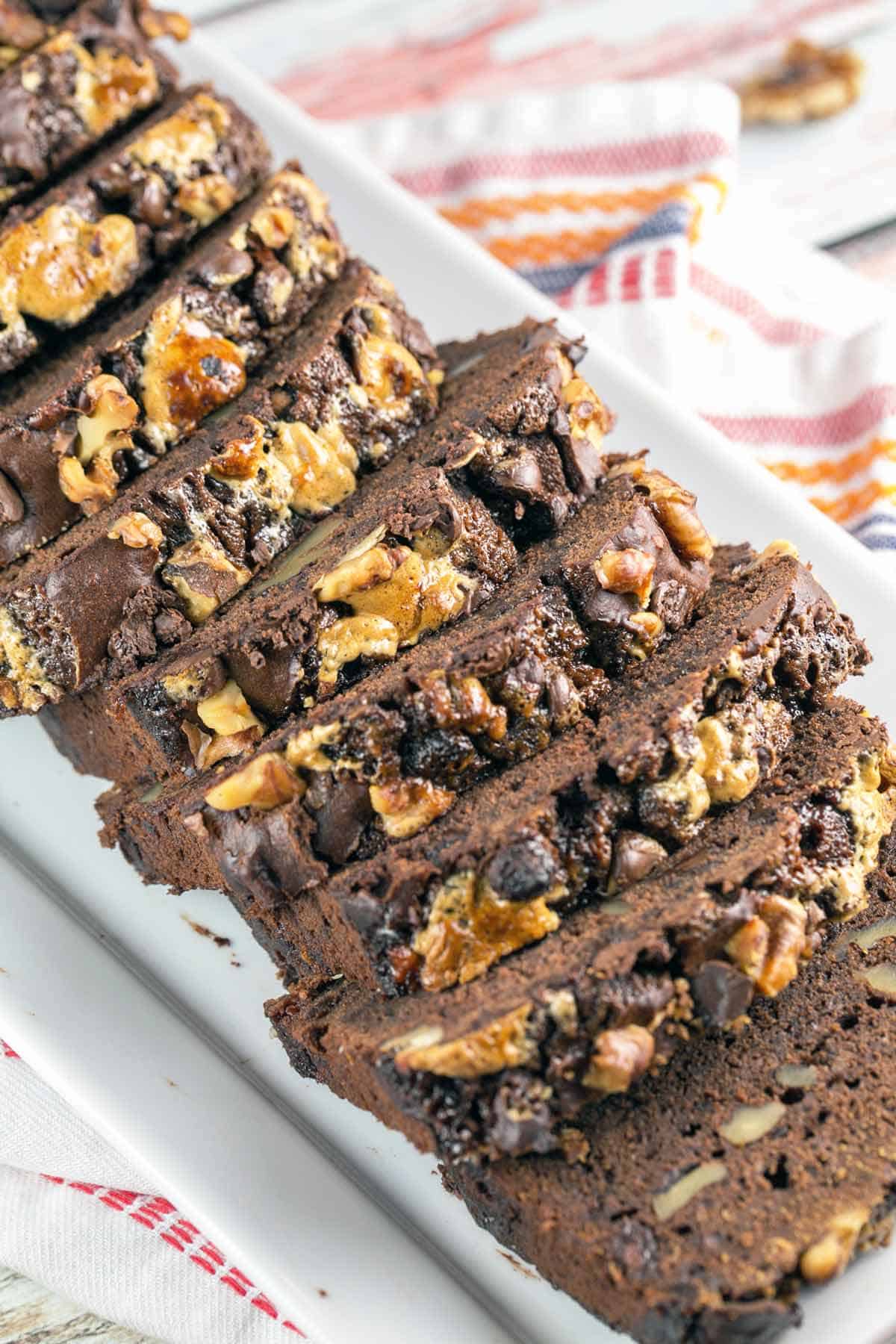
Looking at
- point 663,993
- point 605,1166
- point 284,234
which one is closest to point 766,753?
point 663,993

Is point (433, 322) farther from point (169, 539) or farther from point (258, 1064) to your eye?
point (258, 1064)

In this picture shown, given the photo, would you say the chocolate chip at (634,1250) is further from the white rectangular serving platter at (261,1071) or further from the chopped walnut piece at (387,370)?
the chopped walnut piece at (387,370)

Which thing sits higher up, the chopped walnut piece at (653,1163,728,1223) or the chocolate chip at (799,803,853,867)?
the chocolate chip at (799,803,853,867)

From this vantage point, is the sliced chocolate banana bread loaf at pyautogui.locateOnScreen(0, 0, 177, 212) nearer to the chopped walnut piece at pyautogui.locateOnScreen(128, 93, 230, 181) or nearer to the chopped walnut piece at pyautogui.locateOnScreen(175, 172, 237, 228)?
the chopped walnut piece at pyautogui.locateOnScreen(128, 93, 230, 181)

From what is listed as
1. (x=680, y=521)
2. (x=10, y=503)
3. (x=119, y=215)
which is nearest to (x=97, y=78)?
(x=119, y=215)

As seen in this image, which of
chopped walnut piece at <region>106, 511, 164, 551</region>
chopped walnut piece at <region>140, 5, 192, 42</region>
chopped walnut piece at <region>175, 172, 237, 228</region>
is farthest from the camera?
chopped walnut piece at <region>140, 5, 192, 42</region>

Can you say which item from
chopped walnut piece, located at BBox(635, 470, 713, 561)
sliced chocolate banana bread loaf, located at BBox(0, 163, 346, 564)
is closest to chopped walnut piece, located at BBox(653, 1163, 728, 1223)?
chopped walnut piece, located at BBox(635, 470, 713, 561)
